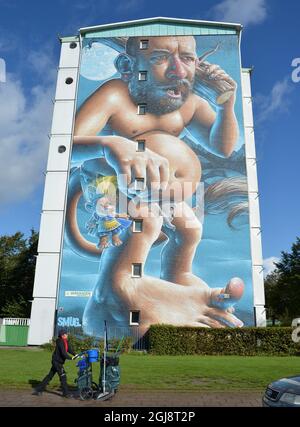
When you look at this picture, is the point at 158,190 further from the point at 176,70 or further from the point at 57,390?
the point at 57,390

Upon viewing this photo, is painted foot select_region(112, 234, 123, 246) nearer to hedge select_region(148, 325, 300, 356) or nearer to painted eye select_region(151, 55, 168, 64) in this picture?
hedge select_region(148, 325, 300, 356)

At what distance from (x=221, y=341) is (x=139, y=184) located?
13.3 meters

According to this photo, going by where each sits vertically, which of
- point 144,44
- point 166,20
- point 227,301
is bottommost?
point 227,301

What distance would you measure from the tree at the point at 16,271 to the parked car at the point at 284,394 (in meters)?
48.1

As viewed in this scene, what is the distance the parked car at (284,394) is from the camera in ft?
24.1

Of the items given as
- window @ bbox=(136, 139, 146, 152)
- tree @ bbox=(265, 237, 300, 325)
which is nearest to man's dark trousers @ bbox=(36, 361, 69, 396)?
window @ bbox=(136, 139, 146, 152)

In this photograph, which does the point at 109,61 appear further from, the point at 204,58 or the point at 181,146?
the point at 181,146

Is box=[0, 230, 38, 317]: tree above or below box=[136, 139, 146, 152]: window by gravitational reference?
A: below

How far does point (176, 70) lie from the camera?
3612 cm

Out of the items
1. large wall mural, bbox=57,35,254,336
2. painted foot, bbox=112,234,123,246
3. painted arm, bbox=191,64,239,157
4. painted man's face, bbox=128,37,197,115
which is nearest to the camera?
large wall mural, bbox=57,35,254,336

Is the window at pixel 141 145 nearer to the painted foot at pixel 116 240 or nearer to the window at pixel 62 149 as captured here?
the window at pixel 62 149

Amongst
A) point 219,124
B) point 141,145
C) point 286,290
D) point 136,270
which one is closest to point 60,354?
point 136,270

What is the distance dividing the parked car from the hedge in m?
18.5

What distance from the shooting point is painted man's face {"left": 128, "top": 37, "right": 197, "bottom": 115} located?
35.2 metres
